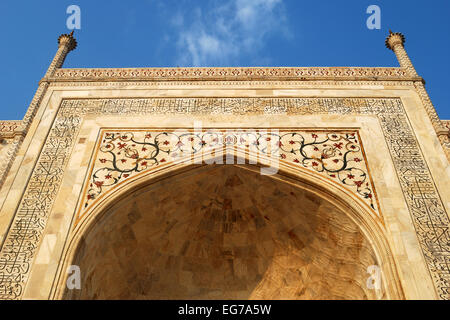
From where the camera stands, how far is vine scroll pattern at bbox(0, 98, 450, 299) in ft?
15.9

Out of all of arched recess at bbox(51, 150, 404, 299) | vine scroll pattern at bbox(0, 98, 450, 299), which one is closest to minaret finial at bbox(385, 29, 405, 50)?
vine scroll pattern at bbox(0, 98, 450, 299)

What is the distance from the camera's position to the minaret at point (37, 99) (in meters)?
5.77

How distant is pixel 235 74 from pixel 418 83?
7.91ft

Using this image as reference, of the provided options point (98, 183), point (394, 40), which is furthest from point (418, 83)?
point (98, 183)

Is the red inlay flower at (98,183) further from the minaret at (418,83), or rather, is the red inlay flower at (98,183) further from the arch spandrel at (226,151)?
the minaret at (418,83)

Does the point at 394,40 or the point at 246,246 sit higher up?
the point at 394,40

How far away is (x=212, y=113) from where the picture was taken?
6328 mm

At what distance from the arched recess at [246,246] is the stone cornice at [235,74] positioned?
1541mm

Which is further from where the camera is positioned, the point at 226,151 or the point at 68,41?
the point at 68,41

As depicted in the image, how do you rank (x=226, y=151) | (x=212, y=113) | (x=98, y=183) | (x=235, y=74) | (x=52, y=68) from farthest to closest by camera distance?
(x=52, y=68), (x=235, y=74), (x=212, y=113), (x=226, y=151), (x=98, y=183)

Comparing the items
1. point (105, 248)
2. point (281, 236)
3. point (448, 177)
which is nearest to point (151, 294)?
point (105, 248)

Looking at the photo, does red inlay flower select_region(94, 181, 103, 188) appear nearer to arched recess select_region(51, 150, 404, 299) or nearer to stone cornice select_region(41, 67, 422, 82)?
arched recess select_region(51, 150, 404, 299)

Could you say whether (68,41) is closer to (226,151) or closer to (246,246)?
(226,151)
